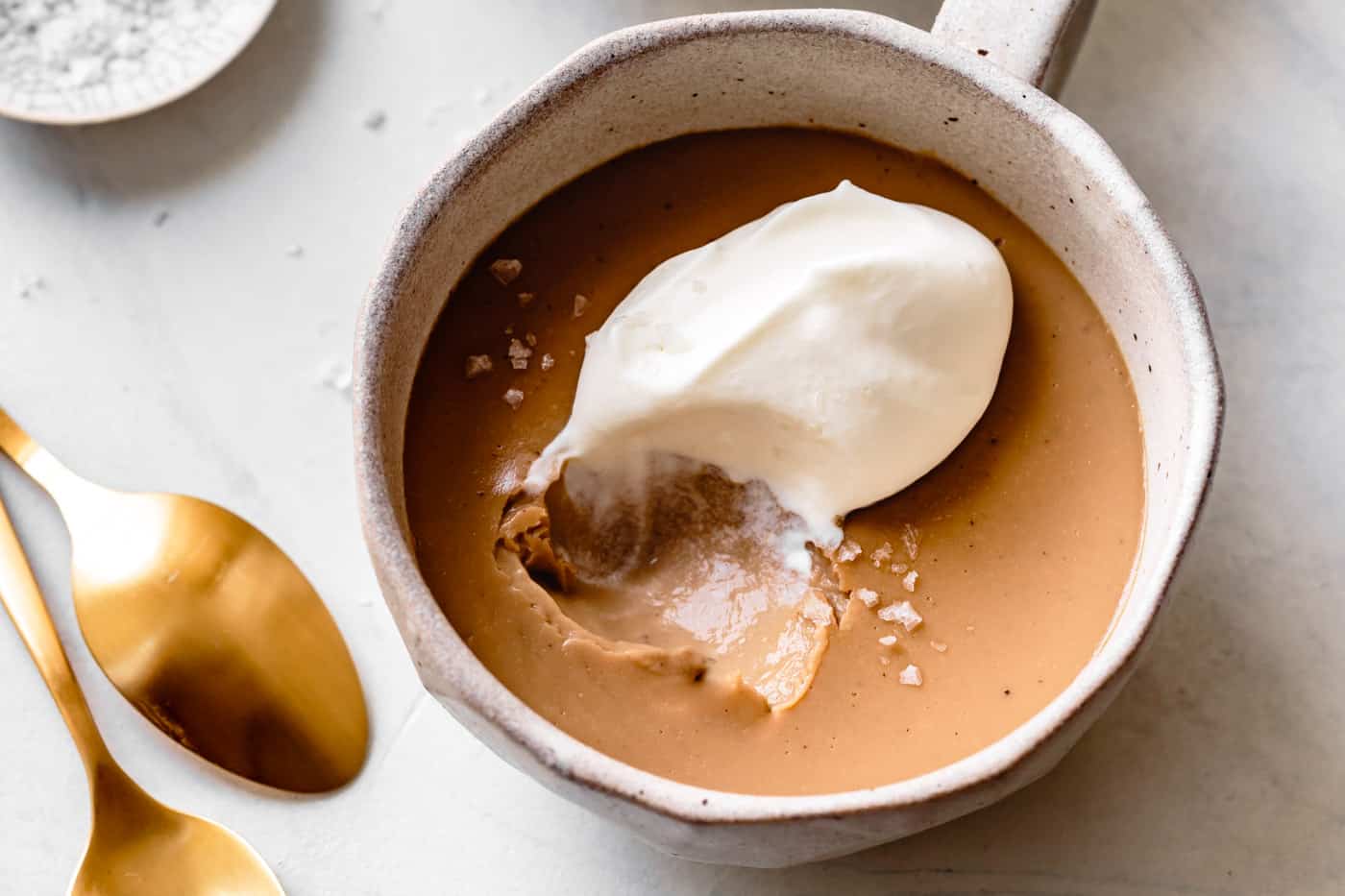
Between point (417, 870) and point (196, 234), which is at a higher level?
point (196, 234)

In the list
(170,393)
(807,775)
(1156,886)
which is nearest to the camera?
(807,775)

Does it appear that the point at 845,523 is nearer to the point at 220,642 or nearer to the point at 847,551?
the point at 847,551

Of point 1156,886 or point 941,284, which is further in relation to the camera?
point 1156,886

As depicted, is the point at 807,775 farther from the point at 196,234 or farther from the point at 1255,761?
the point at 196,234

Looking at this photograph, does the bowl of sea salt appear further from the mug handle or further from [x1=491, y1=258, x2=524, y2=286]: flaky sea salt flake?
the mug handle

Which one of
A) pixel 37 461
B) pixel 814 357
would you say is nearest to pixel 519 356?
pixel 814 357

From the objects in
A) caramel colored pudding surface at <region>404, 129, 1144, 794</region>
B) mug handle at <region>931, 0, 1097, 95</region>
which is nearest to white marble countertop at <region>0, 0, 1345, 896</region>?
caramel colored pudding surface at <region>404, 129, 1144, 794</region>

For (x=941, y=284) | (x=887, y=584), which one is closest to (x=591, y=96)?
(x=941, y=284)
